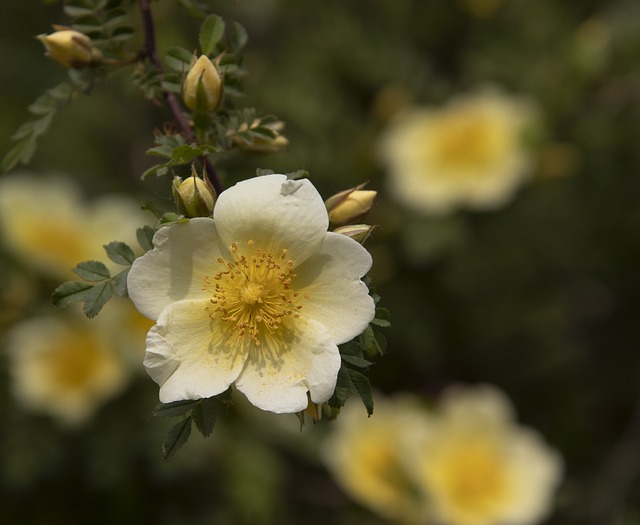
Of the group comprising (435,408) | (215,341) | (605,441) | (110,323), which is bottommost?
(605,441)

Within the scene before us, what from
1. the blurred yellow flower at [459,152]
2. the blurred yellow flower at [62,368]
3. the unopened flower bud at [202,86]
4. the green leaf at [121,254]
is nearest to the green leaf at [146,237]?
the green leaf at [121,254]

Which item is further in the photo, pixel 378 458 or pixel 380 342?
pixel 378 458

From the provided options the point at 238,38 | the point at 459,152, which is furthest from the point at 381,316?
the point at 459,152

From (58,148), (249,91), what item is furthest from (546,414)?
(58,148)

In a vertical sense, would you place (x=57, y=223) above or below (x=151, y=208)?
below

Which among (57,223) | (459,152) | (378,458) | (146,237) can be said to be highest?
(146,237)

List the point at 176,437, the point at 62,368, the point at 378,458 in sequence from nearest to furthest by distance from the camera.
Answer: the point at 176,437 < the point at 62,368 < the point at 378,458

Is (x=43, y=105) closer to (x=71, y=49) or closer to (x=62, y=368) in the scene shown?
(x=71, y=49)

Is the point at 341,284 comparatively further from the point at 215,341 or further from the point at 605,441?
the point at 605,441
